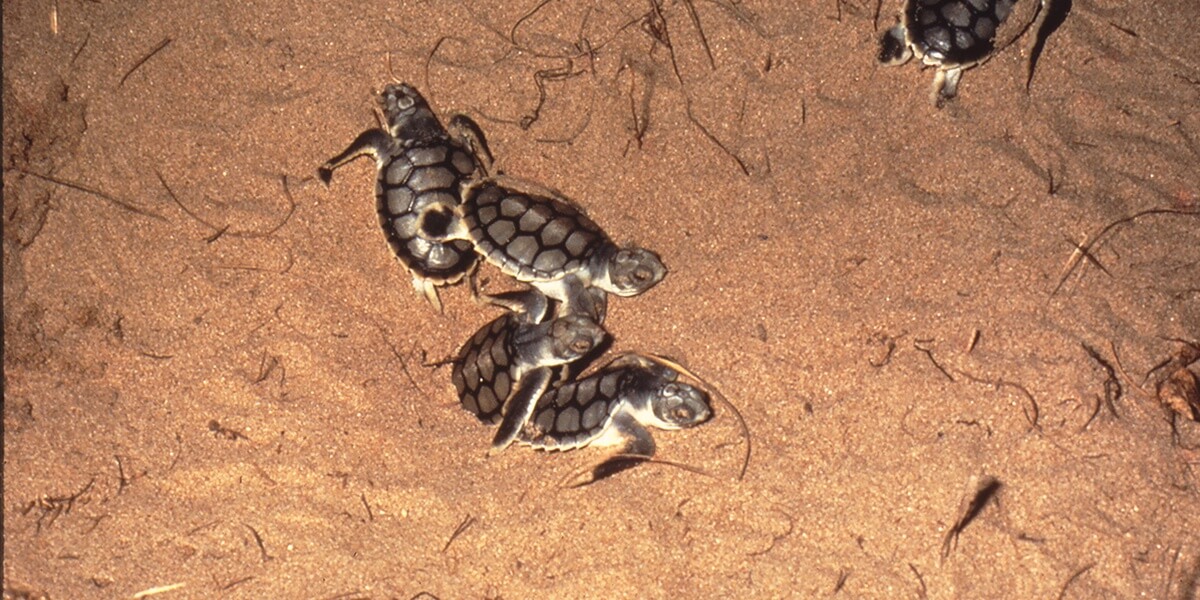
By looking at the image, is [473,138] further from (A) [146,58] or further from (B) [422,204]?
(A) [146,58]

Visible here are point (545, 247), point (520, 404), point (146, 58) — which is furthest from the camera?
point (146, 58)

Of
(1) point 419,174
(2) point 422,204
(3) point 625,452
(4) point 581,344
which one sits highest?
(1) point 419,174

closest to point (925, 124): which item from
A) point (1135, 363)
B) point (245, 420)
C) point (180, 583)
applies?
point (1135, 363)

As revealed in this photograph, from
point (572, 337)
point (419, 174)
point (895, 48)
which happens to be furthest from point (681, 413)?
point (895, 48)

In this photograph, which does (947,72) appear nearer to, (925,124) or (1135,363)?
(925,124)

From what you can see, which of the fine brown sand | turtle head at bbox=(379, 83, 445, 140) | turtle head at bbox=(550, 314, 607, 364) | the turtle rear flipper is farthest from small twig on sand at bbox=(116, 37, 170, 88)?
turtle head at bbox=(550, 314, 607, 364)

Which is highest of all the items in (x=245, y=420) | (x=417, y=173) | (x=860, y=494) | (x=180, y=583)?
(x=417, y=173)
